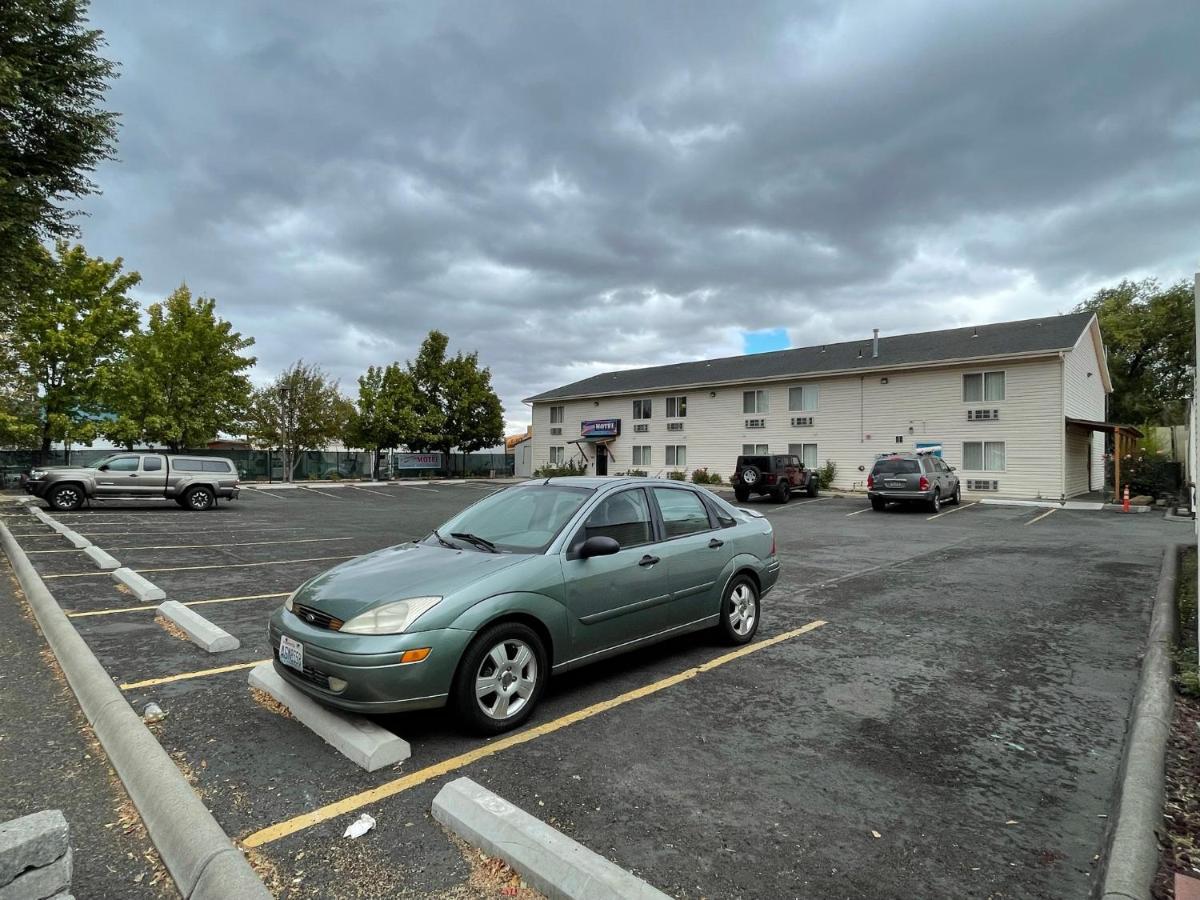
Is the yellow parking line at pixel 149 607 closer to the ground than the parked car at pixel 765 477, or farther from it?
closer to the ground

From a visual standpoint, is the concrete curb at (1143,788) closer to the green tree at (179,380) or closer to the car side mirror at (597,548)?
the car side mirror at (597,548)

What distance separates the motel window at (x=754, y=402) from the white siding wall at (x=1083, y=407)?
1246 centimetres

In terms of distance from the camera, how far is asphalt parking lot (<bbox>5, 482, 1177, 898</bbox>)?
271cm

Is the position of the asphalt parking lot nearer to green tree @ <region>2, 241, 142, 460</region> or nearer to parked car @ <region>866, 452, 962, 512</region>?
parked car @ <region>866, 452, 962, 512</region>

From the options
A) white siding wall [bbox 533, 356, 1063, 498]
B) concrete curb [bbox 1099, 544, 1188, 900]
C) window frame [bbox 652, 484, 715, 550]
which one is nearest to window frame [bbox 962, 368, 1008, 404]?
white siding wall [bbox 533, 356, 1063, 498]

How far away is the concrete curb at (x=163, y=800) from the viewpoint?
2.47 metres

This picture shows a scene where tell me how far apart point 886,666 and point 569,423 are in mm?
37787

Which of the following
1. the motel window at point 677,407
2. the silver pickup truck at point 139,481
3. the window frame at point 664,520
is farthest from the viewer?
the motel window at point 677,407

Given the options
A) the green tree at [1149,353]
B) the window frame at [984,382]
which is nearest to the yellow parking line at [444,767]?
the window frame at [984,382]

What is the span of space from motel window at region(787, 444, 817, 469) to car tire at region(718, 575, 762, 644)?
82.1ft

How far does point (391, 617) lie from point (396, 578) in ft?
1.39

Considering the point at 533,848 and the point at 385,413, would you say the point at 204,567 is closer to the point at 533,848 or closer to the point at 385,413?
the point at 533,848

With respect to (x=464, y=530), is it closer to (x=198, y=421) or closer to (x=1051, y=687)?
(x=1051, y=687)

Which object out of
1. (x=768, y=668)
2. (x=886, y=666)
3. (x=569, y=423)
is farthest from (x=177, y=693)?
(x=569, y=423)
